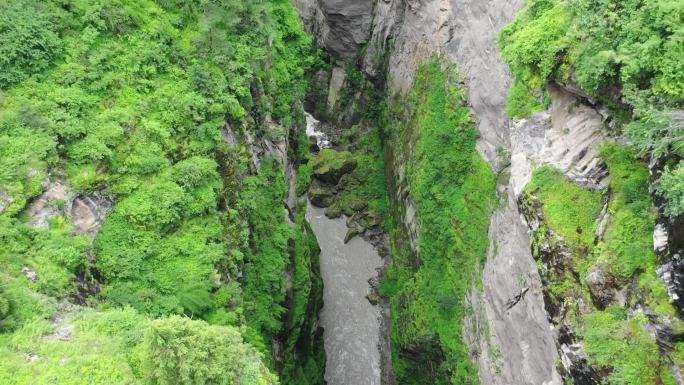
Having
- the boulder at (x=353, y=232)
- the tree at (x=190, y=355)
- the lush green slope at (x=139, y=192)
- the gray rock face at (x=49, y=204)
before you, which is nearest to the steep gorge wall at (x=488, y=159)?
the boulder at (x=353, y=232)

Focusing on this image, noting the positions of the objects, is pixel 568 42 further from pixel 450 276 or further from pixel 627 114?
pixel 450 276

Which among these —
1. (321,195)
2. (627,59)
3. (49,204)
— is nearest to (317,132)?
(321,195)

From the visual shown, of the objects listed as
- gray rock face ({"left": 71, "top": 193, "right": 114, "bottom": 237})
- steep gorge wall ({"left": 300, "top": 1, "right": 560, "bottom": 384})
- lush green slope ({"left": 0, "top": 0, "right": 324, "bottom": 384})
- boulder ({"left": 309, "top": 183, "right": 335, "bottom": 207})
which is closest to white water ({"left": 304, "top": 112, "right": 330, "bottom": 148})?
boulder ({"left": 309, "top": 183, "right": 335, "bottom": 207})

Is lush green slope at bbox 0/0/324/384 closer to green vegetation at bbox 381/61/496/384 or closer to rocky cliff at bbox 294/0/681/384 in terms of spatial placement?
green vegetation at bbox 381/61/496/384

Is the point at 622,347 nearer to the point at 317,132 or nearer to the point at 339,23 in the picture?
the point at 317,132

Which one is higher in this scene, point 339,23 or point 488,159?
point 488,159

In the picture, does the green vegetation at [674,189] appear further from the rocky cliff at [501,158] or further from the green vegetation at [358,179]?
the green vegetation at [358,179]

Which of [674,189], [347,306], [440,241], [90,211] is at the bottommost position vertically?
[347,306]
